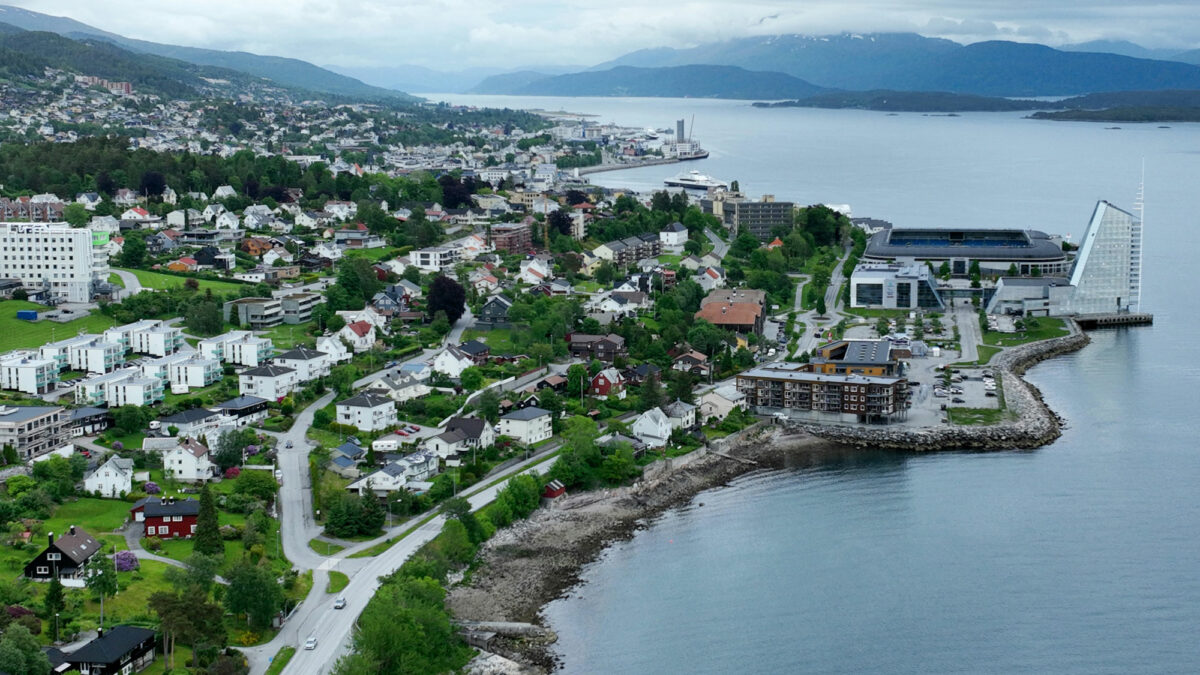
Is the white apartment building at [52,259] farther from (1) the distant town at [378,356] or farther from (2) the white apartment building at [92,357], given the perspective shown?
(2) the white apartment building at [92,357]

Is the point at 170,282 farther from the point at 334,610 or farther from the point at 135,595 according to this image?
the point at 334,610

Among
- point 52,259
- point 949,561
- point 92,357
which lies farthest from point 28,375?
point 949,561

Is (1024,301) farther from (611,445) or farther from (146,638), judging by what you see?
(146,638)

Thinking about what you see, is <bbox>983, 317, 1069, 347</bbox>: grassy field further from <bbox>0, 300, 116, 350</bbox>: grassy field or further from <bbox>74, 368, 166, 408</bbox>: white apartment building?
<bbox>0, 300, 116, 350</bbox>: grassy field

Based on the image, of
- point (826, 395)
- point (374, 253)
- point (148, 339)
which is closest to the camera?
point (826, 395)

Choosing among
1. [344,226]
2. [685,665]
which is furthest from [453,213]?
[685,665]

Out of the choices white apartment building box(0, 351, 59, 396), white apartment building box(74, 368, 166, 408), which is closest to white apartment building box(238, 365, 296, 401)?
white apartment building box(74, 368, 166, 408)
